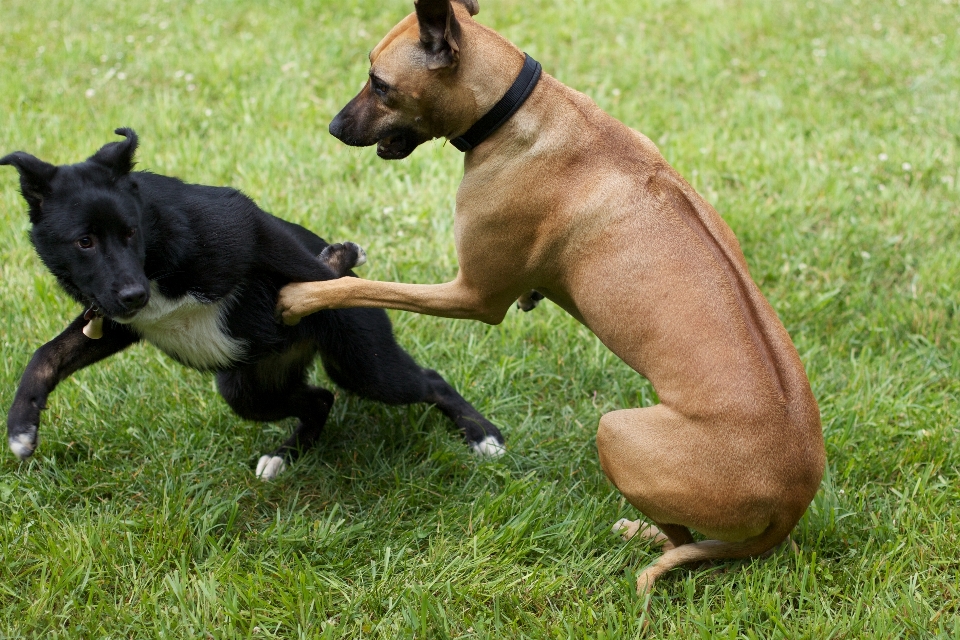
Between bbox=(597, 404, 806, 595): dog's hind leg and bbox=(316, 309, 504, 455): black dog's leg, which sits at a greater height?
bbox=(597, 404, 806, 595): dog's hind leg

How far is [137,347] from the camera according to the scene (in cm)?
484

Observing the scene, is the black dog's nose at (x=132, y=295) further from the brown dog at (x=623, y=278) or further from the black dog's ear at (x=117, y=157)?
the brown dog at (x=623, y=278)

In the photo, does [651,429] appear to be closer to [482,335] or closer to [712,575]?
[712,575]

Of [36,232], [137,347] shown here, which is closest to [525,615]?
[36,232]

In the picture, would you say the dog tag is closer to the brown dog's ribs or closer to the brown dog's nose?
the brown dog's nose

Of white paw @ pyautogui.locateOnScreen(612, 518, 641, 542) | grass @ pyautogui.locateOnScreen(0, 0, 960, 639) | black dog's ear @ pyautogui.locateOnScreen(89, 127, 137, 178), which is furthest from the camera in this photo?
white paw @ pyautogui.locateOnScreen(612, 518, 641, 542)

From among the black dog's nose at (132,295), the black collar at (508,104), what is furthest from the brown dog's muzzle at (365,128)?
the black dog's nose at (132,295)

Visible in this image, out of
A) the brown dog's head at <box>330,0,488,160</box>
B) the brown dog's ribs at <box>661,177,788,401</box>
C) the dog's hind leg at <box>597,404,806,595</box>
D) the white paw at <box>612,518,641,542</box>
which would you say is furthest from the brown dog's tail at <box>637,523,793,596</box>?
the brown dog's head at <box>330,0,488,160</box>

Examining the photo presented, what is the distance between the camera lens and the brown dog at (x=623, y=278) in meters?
3.27

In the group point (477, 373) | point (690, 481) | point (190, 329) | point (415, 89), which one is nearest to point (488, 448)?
point (477, 373)

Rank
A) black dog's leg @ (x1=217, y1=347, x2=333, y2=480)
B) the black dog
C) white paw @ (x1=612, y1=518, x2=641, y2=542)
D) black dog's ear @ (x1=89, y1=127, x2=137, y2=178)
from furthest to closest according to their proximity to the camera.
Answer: black dog's leg @ (x1=217, y1=347, x2=333, y2=480)
white paw @ (x1=612, y1=518, x2=641, y2=542)
black dog's ear @ (x1=89, y1=127, x2=137, y2=178)
the black dog

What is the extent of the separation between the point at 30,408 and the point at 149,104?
429 centimetres

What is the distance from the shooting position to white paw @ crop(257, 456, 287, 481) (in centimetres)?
419

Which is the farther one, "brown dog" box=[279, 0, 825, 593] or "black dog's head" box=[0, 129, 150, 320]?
"brown dog" box=[279, 0, 825, 593]
